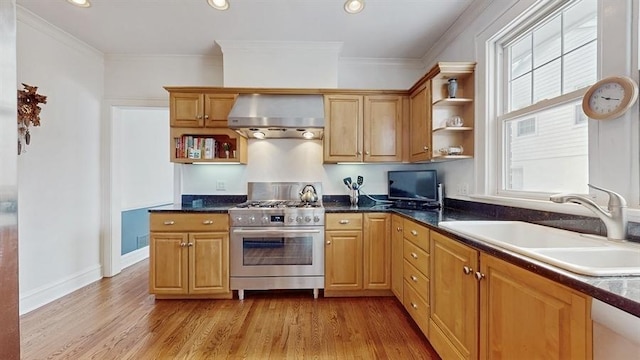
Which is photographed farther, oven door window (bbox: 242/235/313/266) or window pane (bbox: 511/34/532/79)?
oven door window (bbox: 242/235/313/266)

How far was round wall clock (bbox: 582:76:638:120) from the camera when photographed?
50.0 inches

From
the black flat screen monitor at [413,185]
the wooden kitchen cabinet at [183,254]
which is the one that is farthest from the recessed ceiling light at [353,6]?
the wooden kitchen cabinet at [183,254]

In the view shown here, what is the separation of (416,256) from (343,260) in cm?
85

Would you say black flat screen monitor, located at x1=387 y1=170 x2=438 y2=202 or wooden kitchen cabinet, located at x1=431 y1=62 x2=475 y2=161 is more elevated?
wooden kitchen cabinet, located at x1=431 y1=62 x2=475 y2=161

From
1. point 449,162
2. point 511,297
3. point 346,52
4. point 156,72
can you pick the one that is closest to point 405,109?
point 449,162

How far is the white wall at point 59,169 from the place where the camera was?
104 inches

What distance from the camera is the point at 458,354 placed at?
5.22 ft

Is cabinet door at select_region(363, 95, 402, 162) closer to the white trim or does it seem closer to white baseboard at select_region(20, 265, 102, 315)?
the white trim

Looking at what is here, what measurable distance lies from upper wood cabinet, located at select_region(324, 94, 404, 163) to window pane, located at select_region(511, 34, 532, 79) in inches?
44.8

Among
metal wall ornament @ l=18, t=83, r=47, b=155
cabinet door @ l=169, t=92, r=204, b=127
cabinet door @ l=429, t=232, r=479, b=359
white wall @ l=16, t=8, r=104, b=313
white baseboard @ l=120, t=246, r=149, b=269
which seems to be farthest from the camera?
white baseboard @ l=120, t=246, r=149, b=269

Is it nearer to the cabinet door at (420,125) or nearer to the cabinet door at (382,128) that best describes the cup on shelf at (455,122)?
the cabinet door at (420,125)

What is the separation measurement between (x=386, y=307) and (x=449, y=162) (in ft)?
5.09

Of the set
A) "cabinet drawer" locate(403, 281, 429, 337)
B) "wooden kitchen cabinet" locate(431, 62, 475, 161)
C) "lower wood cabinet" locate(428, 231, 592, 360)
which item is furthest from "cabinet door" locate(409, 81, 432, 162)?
"cabinet drawer" locate(403, 281, 429, 337)

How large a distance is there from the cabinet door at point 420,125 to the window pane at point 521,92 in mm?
637
